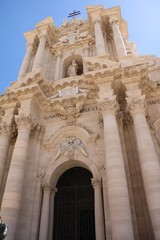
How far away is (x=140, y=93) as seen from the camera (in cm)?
1116

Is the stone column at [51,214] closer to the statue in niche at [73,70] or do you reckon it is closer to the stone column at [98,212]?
the stone column at [98,212]

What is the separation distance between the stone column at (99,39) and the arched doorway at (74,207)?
862 centimetres

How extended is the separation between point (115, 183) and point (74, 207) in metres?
3.31

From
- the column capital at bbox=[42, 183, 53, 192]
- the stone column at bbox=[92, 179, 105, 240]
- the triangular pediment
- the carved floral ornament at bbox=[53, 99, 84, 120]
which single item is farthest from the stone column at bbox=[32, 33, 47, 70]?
the stone column at bbox=[92, 179, 105, 240]

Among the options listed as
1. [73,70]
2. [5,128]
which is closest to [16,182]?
[5,128]

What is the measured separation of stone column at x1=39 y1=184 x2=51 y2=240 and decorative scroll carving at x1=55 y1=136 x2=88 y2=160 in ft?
5.57

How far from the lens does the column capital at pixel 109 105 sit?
1088cm

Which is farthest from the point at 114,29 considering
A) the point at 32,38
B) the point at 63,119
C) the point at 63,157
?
the point at 63,157

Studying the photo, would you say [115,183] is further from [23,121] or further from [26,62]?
[26,62]

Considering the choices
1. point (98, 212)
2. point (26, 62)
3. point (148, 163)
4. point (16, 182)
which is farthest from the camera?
point (26, 62)

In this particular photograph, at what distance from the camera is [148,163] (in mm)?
8633

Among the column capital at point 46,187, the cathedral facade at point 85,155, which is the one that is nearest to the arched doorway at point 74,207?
the cathedral facade at point 85,155

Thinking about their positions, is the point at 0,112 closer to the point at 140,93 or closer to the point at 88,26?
the point at 140,93

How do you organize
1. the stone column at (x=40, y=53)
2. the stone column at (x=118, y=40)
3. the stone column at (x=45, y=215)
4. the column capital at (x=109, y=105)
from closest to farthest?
the stone column at (x=45, y=215), the column capital at (x=109, y=105), the stone column at (x=118, y=40), the stone column at (x=40, y=53)
